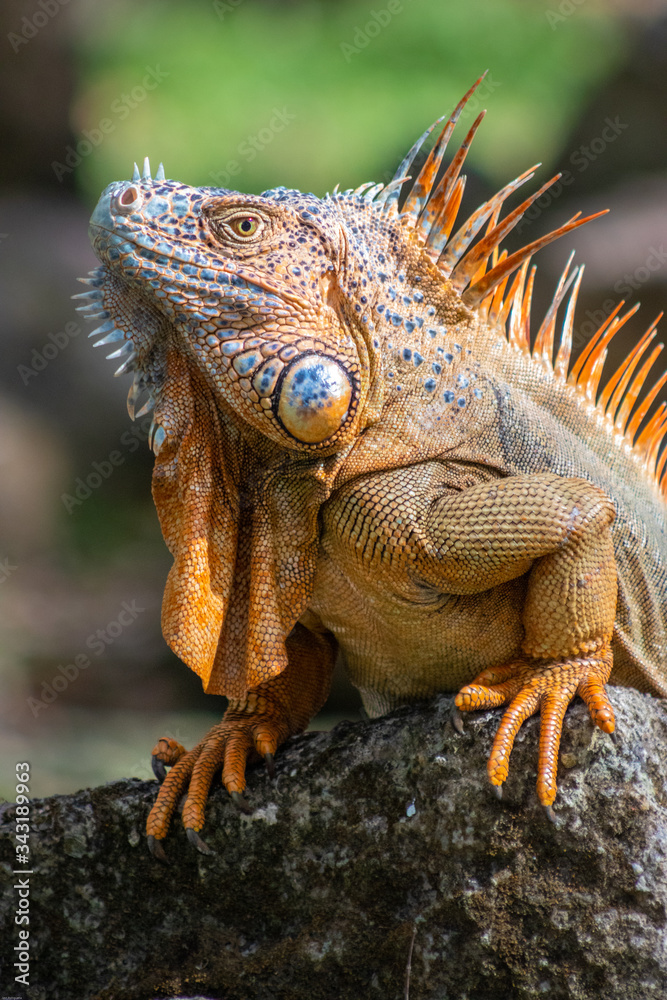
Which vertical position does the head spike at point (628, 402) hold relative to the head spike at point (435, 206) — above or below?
below

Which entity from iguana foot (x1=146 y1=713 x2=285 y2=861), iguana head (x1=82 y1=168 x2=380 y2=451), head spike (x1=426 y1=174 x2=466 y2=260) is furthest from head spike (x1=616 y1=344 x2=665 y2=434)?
iguana foot (x1=146 y1=713 x2=285 y2=861)

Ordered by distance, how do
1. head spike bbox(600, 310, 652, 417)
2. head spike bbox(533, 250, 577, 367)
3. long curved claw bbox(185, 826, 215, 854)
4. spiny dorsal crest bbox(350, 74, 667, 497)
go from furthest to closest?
head spike bbox(600, 310, 652, 417), head spike bbox(533, 250, 577, 367), spiny dorsal crest bbox(350, 74, 667, 497), long curved claw bbox(185, 826, 215, 854)

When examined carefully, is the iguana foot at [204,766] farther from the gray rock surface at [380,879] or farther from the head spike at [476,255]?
the head spike at [476,255]

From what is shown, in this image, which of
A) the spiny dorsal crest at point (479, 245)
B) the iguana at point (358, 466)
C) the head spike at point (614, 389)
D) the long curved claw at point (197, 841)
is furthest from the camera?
the head spike at point (614, 389)

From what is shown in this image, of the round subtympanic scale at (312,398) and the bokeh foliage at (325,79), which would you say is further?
the bokeh foliage at (325,79)

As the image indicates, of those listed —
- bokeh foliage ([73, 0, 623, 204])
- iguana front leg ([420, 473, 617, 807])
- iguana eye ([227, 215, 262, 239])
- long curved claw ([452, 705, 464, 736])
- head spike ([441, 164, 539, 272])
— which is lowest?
long curved claw ([452, 705, 464, 736])

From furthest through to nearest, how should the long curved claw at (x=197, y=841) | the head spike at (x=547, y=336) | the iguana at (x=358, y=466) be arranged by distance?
the head spike at (x=547, y=336) → the long curved claw at (x=197, y=841) → the iguana at (x=358, y=466)

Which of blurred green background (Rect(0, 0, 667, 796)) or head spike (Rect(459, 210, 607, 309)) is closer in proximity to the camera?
head spike (Rect(459, 210, 607, 309))

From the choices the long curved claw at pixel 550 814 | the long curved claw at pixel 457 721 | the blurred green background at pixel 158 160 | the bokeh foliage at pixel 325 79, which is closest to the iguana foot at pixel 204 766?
the long curved claw at pixel 457 721

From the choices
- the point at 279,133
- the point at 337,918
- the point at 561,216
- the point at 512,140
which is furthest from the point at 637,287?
the point at 337,918

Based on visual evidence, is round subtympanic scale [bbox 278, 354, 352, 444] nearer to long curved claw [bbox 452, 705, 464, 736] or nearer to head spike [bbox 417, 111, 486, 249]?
head spike [bbox 417, 111, 486, 249]
